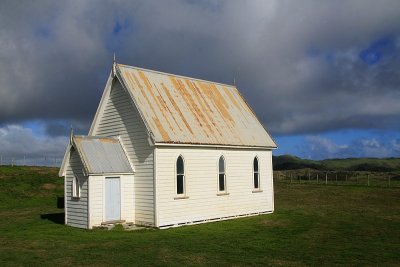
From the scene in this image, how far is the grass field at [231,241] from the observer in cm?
1511

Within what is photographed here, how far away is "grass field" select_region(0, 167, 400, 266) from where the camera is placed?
1511cm

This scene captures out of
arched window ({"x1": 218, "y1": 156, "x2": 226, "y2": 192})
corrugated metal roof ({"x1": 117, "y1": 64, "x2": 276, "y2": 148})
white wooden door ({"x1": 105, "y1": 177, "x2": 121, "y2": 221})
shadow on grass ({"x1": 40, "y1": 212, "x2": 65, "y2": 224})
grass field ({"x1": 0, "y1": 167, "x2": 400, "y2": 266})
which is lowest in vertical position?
grass field ({"x1": 0, "y1": 167, "x2": 400, "y2": 266})

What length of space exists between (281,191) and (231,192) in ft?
67.4

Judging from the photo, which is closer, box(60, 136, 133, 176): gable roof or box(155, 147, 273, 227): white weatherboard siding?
box(60, 136, 133, 176): gable roof

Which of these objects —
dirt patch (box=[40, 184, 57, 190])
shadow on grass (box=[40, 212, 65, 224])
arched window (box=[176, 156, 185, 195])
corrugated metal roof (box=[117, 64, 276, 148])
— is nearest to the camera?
arched window (box=[176, 156, 185, 195])

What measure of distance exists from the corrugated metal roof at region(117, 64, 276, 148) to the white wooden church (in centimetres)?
8

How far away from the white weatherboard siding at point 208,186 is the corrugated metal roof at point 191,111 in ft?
2.50

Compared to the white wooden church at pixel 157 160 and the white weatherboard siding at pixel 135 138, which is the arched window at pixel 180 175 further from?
the white weatherboard siding at pixel 135 138

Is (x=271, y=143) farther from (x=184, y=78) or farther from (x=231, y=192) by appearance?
(x=184, y=78)

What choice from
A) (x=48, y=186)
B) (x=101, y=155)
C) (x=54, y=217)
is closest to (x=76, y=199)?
(x=101, y=155)

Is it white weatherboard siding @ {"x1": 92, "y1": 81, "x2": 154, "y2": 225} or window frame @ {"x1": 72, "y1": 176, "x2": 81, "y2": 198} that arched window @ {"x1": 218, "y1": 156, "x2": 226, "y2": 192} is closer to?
white weatherboard siding @ {"x1": 92, "y1": 81, "x2": 154, "y2": 225}

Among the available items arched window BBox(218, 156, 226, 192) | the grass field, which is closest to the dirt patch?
the grass field

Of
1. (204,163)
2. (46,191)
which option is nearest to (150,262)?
(204,163)

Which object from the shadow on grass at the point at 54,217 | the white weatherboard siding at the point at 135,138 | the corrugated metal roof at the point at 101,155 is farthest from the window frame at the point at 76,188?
the shadow on grass at the point at 54,217
